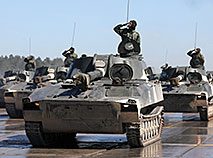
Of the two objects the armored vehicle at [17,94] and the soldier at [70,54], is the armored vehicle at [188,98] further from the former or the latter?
the soldier at [70,54]

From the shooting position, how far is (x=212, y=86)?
75.2ft

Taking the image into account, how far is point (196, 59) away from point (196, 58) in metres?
0.07

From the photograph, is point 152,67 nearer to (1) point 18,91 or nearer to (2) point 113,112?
(1) point 18,91

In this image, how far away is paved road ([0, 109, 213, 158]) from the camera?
1214 cm

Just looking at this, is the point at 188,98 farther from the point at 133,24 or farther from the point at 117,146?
the point at 117,146

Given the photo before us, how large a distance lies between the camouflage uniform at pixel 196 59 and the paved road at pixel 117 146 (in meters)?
9.71

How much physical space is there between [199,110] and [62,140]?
25.9ft

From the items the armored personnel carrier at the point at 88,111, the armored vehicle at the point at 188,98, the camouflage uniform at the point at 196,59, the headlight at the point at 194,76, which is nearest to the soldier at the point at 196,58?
the camouflage uniform at the point at 196,59

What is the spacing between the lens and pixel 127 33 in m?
18.1

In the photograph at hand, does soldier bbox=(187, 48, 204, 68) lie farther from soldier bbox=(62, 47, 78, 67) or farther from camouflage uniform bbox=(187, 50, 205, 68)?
soldier bbox=(62, 47, 78, 67)

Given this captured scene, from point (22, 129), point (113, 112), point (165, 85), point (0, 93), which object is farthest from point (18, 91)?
point (113, 112)

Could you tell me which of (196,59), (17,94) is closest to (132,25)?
(17,94)

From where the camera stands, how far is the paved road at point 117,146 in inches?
478

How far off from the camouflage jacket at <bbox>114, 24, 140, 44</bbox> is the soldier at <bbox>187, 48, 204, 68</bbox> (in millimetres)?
9909
